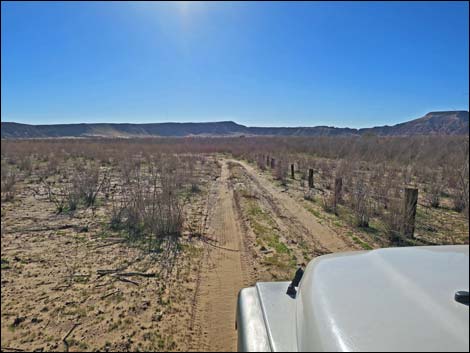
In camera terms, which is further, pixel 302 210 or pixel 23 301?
pixel 302 210

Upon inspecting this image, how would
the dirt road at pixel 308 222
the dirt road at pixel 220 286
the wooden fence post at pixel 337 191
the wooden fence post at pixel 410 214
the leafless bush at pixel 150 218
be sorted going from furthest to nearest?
1. the wooden fence post at pixel 337 191
2. the wooden fence post at pixel 410 214
3. the leafless bush at pixel 150 218
4. the dirt road at pixel 308 222
5. the dirt road at pixel 220 286

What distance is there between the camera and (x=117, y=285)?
12.5ft

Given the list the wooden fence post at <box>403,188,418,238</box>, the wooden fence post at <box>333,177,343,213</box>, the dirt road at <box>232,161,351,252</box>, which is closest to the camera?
the dirt road at <box>232,161,351,252</box>

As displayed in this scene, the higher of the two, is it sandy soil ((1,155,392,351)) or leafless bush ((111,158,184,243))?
leafless bush ((111,158,184,243))

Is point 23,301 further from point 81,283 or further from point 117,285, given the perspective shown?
point 117,285

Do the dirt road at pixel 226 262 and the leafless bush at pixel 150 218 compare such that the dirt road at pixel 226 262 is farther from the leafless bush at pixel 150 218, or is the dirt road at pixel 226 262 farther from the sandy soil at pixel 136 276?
the leafless bush at pixel 150 218

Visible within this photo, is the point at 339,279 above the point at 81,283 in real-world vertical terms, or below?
above

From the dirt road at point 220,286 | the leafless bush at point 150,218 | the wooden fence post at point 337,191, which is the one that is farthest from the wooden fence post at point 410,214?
the leafless bush at point 150,218

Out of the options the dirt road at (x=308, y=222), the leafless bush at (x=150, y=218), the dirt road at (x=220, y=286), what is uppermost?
the leafless bush at (x=150, y=218)

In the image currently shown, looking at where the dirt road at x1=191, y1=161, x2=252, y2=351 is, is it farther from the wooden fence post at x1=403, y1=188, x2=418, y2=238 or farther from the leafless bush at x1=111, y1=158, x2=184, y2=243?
the wooden fence post at x1=403, y1=188, x2=418, y2=238

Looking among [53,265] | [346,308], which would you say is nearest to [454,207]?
[346,308]

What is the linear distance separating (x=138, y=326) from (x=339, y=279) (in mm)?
2282

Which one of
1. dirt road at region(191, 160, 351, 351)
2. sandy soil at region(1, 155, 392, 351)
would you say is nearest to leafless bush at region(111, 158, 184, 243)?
sandy soil at region(1, 155, 392, 351)

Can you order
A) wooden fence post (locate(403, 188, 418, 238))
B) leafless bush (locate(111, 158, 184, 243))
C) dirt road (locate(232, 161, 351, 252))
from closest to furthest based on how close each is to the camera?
dirt road (locate(232, 161, 351, 252)), leafless bush (locate(111, 158, 184, 243)), wooden fence post (locate(403, 188, 418, 238))
